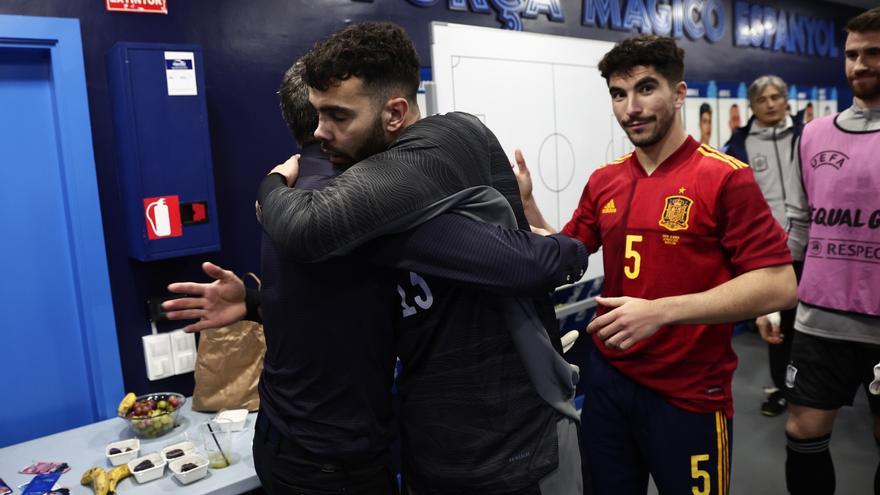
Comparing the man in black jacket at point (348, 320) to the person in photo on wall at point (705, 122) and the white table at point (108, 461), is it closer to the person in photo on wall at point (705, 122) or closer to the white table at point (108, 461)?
the white table at point (108, 461)

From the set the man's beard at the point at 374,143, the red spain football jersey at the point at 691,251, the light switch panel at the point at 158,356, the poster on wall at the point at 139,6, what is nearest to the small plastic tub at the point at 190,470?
the light switch panel at the point at 158,356

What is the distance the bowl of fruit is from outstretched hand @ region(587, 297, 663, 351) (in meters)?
1.47

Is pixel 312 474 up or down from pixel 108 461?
up

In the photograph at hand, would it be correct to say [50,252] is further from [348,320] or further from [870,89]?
[870,89]

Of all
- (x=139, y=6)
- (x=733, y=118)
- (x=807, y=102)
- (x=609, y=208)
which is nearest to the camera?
(x=609, y=208)

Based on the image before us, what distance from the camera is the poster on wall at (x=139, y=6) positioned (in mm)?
2113

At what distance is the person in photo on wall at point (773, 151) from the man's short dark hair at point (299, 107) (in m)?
3.23

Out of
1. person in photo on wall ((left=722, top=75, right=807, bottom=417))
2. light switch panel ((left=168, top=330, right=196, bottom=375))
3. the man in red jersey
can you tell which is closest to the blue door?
light switch panel ((left=168, top=330, right=196, bottom=375))

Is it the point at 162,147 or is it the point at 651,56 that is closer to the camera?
the point at 651,56

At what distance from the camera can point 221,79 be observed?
2.36m

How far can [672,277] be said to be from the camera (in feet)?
5.20

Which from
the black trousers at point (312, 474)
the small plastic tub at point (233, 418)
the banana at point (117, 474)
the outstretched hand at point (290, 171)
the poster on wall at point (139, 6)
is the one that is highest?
the poster on wall at point (139, 6)

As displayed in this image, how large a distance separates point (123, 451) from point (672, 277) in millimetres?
1685

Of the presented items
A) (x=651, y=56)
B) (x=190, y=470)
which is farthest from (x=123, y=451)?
(x=651, y=56)
